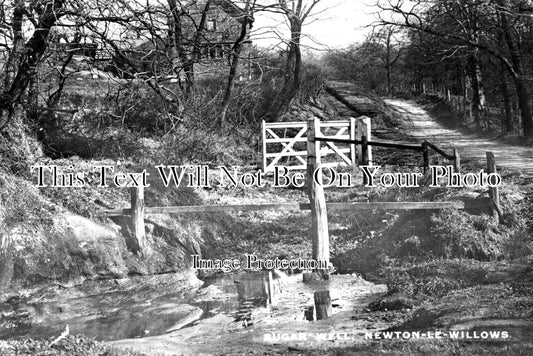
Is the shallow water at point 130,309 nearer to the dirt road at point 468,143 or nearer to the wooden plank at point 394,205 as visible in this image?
the wooden plank at point 394,205

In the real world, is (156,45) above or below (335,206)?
above

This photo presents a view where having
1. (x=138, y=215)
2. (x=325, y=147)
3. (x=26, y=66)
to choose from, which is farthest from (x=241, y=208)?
(x=325, y=147)

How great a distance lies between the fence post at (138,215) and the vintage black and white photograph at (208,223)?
4cm

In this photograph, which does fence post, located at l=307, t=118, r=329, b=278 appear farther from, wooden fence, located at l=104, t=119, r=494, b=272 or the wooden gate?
the wooden gate

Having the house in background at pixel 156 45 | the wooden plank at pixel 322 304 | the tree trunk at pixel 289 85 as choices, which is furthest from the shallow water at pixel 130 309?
the tree trunk at pixel 289 85

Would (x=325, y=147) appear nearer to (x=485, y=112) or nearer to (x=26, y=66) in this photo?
(x=26, y=66)

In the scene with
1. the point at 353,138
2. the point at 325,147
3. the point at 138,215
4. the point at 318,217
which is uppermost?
the point at 353,138

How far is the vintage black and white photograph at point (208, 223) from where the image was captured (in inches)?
295

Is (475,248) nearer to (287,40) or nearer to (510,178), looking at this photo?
(510,178)

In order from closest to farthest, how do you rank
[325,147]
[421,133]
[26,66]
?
[26,66], [325,147], [421,133]

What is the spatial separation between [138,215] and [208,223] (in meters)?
1.93

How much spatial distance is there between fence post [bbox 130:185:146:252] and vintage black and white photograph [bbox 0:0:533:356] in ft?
0.12

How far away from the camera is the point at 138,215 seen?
11.3 meters

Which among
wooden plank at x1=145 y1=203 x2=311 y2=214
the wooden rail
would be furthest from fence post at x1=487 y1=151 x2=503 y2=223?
wooden plank at x1=145 y1=203 x2=311 y2=214
